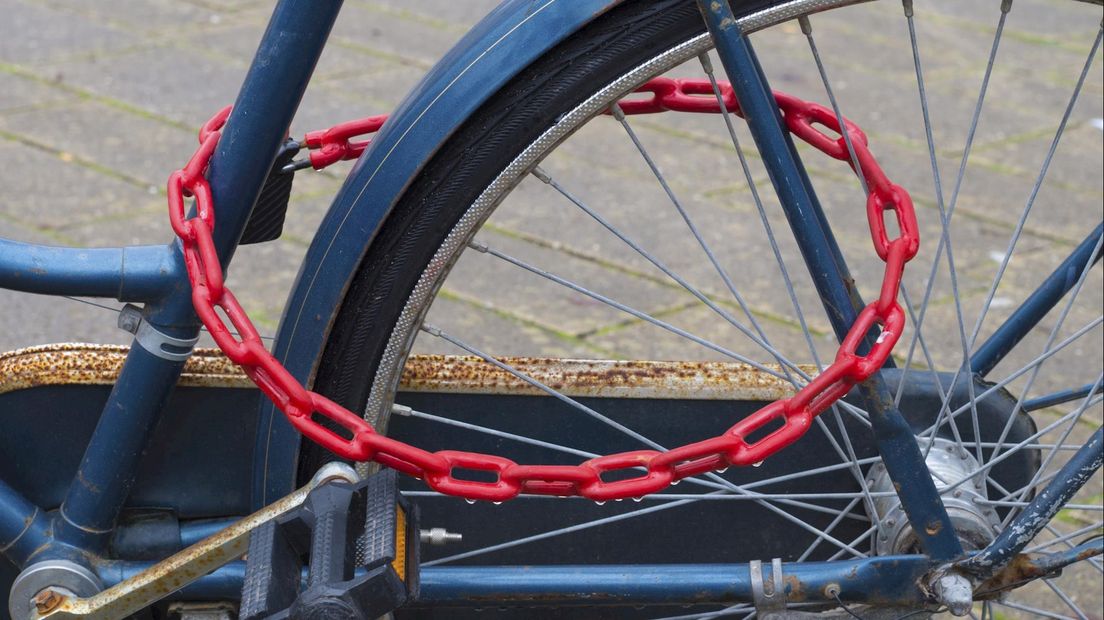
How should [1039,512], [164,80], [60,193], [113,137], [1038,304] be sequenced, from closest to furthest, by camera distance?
1. [1039,512]
2. [1038,304]
3. [60,193]
4. [113,137]
5. [164,80]

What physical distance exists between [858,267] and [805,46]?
1935mm

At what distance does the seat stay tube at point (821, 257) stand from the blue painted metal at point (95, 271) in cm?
64

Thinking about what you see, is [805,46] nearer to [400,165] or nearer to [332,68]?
[332,68]

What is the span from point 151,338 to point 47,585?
0.31m

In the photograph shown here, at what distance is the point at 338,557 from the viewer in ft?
4.44

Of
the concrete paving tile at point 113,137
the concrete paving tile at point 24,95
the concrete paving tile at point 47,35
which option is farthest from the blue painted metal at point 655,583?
the concrete paving tile at point 47,35

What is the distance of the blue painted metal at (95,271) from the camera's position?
4.89 feet

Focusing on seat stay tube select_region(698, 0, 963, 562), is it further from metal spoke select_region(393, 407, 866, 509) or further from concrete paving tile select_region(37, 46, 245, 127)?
concrete paving tile select_region(37, 46, 245, 127)

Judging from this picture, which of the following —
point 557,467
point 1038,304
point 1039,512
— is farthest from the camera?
point 1038,304

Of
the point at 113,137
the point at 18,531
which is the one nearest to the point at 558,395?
the point at 18,531

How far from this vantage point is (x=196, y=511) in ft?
5.68

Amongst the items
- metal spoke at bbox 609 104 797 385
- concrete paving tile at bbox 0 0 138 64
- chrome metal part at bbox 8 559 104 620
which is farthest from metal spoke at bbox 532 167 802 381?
concrete paving tile at bbox 0 0 138 64

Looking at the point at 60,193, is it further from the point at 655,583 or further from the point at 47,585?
the point at 655,583

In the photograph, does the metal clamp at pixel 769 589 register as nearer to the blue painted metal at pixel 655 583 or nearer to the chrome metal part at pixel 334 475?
the blue painted metal at pixel 655 583
